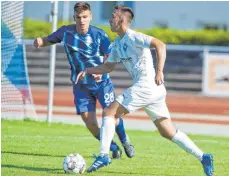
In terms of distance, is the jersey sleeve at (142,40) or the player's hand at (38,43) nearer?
the jersey sleeve at (142,40)

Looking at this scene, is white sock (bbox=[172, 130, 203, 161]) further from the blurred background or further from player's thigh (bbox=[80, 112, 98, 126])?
the blurred background

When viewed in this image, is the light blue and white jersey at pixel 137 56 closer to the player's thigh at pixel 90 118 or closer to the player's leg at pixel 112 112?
the player's leg at pixel 112 112

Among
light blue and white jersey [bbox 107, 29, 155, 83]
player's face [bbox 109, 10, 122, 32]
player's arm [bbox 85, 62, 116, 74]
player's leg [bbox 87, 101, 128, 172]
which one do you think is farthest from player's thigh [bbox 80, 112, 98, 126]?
player's face [bbox 109, 10, 122, 32]

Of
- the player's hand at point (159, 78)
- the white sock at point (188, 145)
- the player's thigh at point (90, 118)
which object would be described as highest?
the player's hand at point (159, 78)

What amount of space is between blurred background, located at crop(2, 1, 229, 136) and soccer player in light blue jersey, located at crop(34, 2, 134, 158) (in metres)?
6.35

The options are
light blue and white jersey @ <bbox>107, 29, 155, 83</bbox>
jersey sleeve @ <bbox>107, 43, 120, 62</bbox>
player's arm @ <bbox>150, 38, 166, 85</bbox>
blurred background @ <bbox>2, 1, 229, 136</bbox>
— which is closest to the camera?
player's arm @ <bbox>150, 38, 166, 85</bbox>

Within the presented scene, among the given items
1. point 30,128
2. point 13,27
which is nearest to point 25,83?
point 13,27

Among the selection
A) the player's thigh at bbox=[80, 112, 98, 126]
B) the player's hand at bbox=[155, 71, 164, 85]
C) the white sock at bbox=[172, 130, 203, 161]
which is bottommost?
the white sock at bbox=[172, 130, 203, 161]

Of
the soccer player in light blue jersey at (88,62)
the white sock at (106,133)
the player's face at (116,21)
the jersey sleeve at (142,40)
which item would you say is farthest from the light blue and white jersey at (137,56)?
the soccer player in light blue jersey at (88,62)

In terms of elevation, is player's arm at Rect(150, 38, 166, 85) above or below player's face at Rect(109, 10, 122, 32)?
below

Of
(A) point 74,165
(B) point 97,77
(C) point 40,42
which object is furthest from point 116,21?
(C) point 40,42

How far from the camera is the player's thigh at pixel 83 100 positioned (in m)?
10.6

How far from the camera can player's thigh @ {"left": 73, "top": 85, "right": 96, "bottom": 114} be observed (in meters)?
10.6

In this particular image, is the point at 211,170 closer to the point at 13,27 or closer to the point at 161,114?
the point at 161,114
